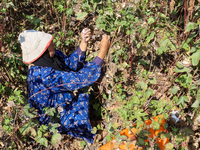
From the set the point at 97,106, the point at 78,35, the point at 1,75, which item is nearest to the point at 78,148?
the point at 97,106

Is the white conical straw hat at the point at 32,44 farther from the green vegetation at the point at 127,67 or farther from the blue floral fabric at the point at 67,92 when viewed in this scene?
the green vegetation at the point at 127,67

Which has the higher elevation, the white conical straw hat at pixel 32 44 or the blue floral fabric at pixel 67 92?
the white conical straw hat at pixel 32 44

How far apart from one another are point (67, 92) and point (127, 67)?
983 millimetres

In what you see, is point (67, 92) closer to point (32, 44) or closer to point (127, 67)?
point (32, 44)

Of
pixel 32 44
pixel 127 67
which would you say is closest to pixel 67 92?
pixel 32 44

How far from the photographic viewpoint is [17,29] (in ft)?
11.1

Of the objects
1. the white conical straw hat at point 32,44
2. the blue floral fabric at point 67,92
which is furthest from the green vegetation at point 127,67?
the white conical straw hat at point 32,44

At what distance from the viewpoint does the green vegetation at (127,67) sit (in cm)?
150

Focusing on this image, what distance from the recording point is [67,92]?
87.3 inches

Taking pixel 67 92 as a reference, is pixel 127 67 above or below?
above

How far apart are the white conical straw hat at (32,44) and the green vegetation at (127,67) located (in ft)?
1.39

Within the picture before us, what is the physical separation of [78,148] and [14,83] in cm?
161

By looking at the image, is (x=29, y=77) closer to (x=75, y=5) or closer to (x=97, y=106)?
(x=97, y=106)

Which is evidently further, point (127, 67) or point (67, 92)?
point (127, 67)
